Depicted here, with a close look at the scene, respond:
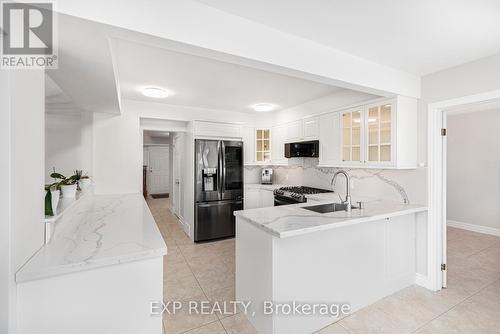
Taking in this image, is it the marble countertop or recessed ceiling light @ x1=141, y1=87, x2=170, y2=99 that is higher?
recessed ceiling light @ x1=141, y1=87, x2=170, y2=99

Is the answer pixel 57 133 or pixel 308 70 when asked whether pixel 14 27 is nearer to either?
pixel 57 133

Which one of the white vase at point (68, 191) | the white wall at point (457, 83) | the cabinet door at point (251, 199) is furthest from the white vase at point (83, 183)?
the white wall at point (457, 83)

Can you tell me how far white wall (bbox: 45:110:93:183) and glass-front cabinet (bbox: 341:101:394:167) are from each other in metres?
3.22

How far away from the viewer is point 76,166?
2.82 meters

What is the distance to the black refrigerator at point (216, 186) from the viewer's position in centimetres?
410

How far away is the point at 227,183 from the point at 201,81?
77.7 inches

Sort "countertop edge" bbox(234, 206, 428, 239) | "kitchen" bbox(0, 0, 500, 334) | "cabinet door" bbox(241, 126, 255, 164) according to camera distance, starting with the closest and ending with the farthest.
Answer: "kitchen" bbox(0, 0, 500, 334), "countertop edge" bbox(234, 206, 428, 239), "cabinet door" bbox(241, 126, 255, 164)

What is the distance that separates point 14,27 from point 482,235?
6498mm

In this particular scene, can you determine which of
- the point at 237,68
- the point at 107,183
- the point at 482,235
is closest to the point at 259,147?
the point at 237,68

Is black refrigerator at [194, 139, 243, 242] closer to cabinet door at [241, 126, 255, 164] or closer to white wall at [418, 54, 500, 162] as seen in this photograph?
cabinet door at [241, 126, 255, 164]

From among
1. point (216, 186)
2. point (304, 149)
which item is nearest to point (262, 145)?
point (304, 149)

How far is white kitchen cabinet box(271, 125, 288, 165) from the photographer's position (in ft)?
14.6

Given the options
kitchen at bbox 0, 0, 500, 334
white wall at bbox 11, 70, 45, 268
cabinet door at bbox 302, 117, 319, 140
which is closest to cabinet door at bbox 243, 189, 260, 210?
kitchen at bbox 0, 0, 500, 334

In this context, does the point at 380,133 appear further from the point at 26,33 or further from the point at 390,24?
the point at 26,33
